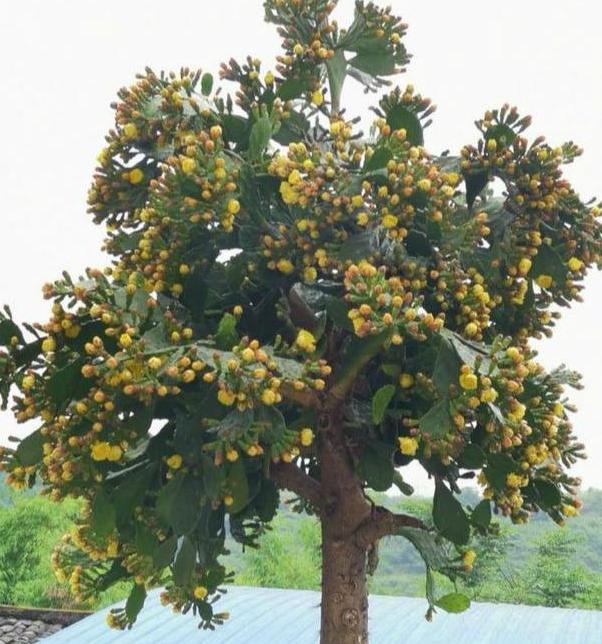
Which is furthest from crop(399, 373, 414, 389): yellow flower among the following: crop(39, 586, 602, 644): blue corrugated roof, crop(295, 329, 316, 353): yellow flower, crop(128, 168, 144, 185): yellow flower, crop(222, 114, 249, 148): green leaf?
crop(39, 586, 602, 644): blue corrugated roof

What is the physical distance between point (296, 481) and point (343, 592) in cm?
28

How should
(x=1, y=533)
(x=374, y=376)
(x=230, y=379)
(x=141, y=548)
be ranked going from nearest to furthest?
(x=230, y=379) < (x=141, y=548) < (x=374, y=376) < (x=1, y=533)

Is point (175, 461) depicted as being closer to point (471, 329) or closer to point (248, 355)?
point (248, 355)

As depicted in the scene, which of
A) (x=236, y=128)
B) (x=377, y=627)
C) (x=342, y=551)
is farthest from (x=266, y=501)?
(x=377, y=627)

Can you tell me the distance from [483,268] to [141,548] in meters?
0.96

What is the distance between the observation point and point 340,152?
77.4 inches

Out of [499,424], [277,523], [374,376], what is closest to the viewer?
[499,424]

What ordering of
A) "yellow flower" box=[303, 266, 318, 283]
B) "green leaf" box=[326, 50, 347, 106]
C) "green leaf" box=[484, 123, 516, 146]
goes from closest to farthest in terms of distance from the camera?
"yellow flower" box=[303, 266, 318, 283] → "green leaf" box=[484, 123, 516, 146] → "green leaf" box=[326, 50, 347, 106]

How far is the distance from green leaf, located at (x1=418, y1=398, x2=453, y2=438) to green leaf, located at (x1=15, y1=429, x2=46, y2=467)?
766 mm

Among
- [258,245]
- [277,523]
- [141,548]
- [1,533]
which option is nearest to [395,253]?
[258,245]

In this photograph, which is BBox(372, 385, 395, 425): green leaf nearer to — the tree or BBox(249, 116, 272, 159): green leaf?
the tree

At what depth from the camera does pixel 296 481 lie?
2.22m

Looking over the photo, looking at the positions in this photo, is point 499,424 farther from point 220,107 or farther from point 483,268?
point 220,107

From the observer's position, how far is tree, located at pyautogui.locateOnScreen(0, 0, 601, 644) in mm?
1709
